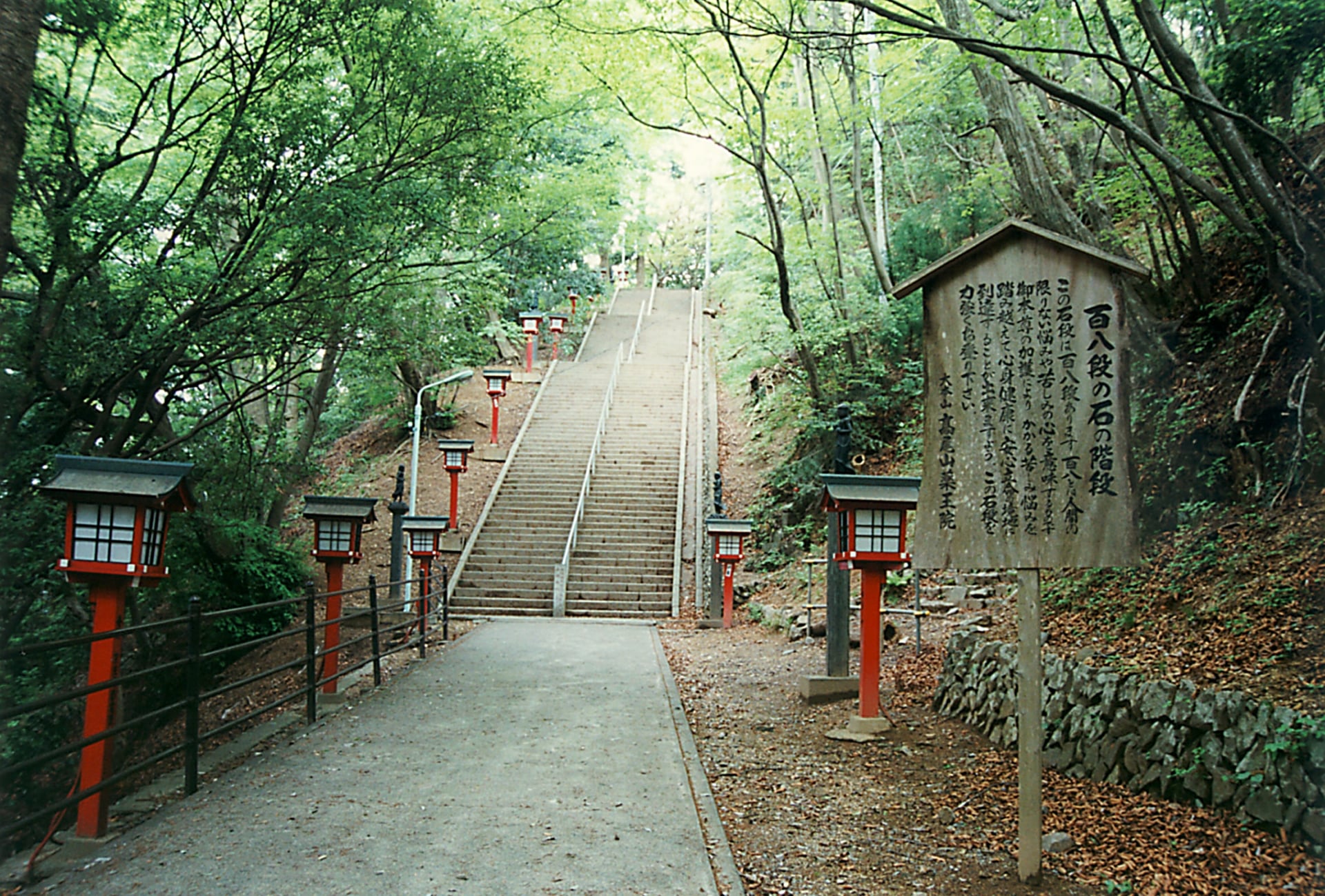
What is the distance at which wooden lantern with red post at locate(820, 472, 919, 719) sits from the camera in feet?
21.9

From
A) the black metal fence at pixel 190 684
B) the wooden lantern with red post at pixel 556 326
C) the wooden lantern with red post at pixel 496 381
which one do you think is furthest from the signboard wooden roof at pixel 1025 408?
the wooden lantern with red post at pixel 556 326

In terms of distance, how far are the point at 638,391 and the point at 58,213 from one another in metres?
18.8

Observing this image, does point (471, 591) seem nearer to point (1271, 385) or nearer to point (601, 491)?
point (601, 491)

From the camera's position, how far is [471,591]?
15.6 m

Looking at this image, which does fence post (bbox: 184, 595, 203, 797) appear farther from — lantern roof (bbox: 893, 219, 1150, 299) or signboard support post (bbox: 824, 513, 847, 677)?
signboard support post (bbox: 824, 513, 847, 677)

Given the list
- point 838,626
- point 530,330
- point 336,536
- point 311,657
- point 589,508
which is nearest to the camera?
point 311,657

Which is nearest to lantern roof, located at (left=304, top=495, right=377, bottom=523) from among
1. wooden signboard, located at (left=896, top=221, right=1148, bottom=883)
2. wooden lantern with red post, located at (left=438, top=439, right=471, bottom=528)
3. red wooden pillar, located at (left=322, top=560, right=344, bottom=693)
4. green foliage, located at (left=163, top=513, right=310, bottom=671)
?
red wooden pillar, located at (left=322, top=560, right=344, bottom=693)

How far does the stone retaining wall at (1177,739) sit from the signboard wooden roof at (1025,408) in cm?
102

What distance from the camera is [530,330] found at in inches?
1016

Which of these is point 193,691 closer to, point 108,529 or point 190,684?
point 190,684

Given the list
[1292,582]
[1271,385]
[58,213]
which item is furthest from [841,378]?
[58,213]

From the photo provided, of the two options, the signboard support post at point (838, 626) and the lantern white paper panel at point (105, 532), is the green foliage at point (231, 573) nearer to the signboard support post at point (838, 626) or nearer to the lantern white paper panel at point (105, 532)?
the lantern white paper panel at point (105, 532)

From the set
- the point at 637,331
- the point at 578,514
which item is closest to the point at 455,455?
the point at 578,514

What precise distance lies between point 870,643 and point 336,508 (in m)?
5.45
